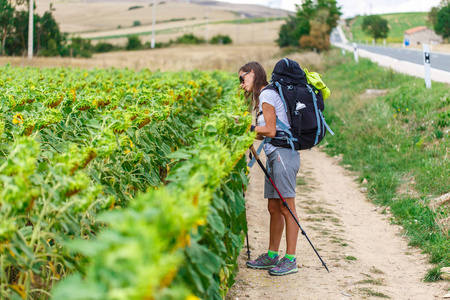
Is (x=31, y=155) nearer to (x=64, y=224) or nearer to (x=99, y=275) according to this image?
(x=64, y=224)

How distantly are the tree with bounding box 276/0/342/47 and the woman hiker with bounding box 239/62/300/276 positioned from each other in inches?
1851

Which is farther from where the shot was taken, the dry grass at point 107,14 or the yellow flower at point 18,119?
the dry grass at point 107,14

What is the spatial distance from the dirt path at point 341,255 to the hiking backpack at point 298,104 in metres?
1.21

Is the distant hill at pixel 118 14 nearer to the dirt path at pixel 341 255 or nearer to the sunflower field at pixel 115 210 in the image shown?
the dirt path at pixel 341 255

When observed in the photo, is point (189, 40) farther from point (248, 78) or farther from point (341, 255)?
point (248, 78)

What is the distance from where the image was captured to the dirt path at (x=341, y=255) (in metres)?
4.76

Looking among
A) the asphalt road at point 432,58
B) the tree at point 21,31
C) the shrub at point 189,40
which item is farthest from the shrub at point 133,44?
the asphalt road at point 432,58

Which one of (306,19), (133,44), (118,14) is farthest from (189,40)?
(118,14)

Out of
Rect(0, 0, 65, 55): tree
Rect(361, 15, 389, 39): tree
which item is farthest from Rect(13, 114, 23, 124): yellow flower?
Rect(361, 15, 389, 39): tree

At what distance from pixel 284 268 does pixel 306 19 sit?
49.8 meters

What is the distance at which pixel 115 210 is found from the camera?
3.52 metres

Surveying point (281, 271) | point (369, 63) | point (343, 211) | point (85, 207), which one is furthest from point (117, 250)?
point (369, 63)

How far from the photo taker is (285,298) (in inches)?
180

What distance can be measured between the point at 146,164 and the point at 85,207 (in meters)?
2.30
